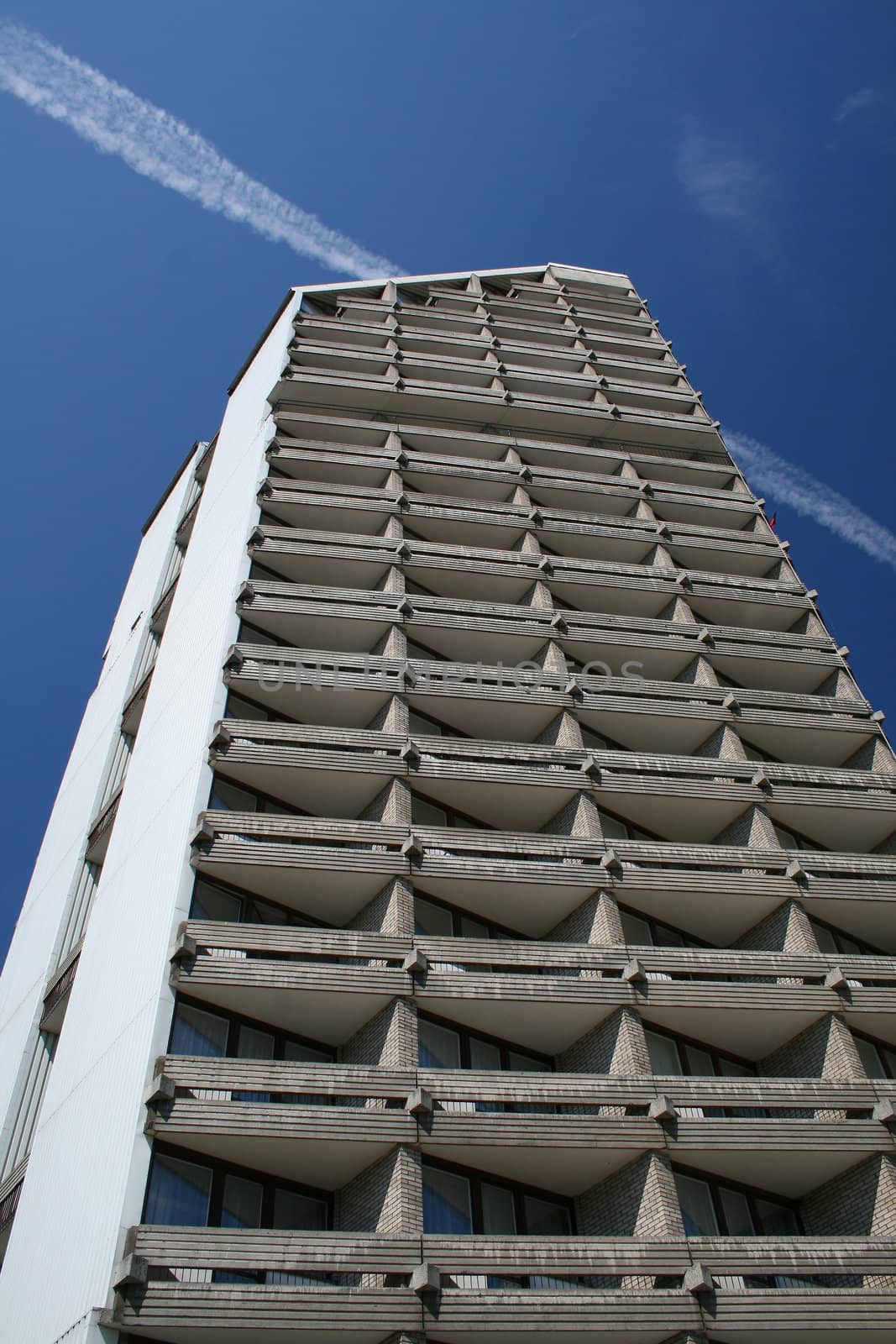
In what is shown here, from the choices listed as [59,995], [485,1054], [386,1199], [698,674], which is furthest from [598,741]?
[386,1199]

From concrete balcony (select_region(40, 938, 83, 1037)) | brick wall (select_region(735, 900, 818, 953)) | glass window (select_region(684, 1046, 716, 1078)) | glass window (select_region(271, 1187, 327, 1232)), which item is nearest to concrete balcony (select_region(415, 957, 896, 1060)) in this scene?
glass window (select_region(684, 1046, 716, 1078))

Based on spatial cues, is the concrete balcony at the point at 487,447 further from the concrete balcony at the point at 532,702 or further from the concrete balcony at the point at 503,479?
the concrete balcony at the point at 532,702

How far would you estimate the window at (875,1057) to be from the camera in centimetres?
2667

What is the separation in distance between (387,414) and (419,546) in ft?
33.0

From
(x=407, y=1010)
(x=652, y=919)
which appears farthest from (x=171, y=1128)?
(x=652, y=919)

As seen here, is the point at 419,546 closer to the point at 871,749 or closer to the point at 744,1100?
the point at 871,749

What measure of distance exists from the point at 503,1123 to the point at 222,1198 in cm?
495

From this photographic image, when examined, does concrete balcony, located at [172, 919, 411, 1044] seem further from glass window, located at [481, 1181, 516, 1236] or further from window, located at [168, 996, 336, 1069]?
glass window, located at [481, 1181, 516, 1236]

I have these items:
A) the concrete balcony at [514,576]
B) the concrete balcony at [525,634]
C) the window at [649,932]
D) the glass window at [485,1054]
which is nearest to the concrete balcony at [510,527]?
the concrete balcony at [514,576]

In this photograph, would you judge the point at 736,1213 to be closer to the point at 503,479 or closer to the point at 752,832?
the point at 752,832

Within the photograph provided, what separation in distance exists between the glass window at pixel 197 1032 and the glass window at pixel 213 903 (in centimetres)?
248

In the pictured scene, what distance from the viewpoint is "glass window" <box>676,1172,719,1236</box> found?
22625mm

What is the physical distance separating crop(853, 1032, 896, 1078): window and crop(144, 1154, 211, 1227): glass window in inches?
573

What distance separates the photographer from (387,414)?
147 ft
